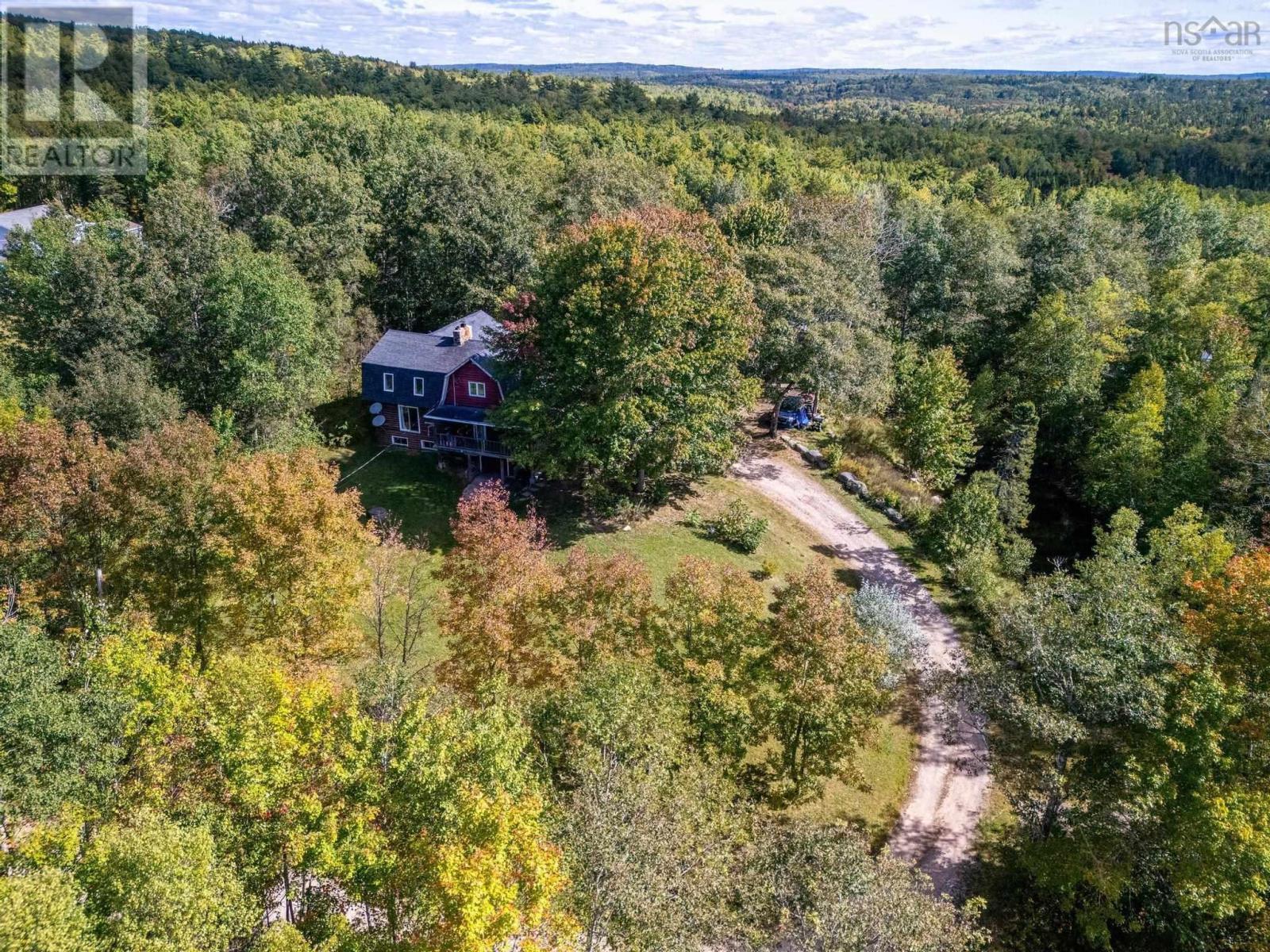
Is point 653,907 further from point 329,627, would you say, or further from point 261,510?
point 261,510

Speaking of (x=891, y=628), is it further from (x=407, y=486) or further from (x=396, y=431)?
(x=396, y=431)

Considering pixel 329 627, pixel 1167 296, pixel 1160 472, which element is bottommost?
pixel 329 627

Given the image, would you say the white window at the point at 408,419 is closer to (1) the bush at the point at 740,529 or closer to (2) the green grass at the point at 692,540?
(2) the green grass at the point at 692,540

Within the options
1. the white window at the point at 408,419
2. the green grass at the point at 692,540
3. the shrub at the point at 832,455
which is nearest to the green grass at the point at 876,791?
the green grass at the point at 692,540

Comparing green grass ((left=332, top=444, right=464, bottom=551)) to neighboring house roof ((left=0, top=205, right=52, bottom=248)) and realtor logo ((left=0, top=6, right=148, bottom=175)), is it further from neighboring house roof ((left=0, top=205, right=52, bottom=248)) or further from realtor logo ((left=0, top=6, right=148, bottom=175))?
realtor logo ((left=0, top=6, right=148, bottom=175))

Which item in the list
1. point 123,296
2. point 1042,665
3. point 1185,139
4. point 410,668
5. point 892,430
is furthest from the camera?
point 1185,139

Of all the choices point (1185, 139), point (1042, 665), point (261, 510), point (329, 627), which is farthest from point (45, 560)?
point (1185, 139)

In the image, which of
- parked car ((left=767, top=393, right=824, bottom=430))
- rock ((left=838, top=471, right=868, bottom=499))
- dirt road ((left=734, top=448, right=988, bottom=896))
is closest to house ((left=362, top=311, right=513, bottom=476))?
dirt road ((left=734, top=448, right=988, bottom=896))
